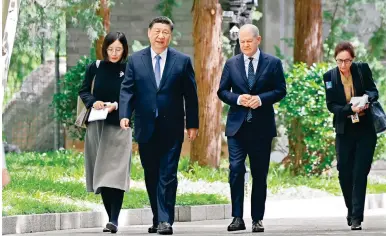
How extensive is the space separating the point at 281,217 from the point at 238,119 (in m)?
5.30

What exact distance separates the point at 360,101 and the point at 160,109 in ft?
6.84

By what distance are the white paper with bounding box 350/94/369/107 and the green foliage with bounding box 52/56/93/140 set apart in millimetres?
14962

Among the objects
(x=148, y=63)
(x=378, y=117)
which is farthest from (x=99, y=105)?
(x=378, y=117)

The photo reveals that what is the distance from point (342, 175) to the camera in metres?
13.3

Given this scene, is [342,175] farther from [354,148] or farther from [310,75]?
[310,75]

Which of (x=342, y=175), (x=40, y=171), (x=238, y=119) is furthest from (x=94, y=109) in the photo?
(x=40, y=171)

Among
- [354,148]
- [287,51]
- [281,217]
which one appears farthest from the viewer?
[287,51]

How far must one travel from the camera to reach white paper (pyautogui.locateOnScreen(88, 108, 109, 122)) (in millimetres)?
13133

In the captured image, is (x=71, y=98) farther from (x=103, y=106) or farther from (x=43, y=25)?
(x=103, y=106)

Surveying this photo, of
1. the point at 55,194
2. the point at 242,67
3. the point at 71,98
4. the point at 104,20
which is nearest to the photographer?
the point at 242,67

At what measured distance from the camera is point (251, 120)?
41.8ft

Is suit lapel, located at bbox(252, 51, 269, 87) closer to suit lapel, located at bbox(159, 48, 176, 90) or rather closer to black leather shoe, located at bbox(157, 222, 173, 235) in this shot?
suit lapel, located at bbox(159, 48, 176, 90)

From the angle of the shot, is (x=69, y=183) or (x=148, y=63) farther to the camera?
(x=69, y=183)

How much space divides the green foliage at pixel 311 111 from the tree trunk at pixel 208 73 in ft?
4.31
